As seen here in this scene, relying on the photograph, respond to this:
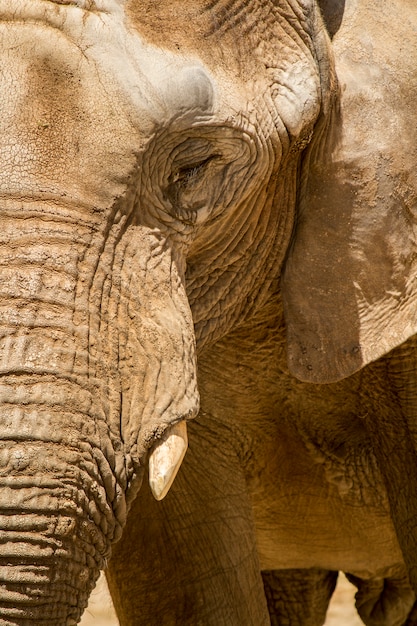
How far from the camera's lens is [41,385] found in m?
2.51

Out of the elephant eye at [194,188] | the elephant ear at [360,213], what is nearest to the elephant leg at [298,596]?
the elephant ear at [360,213]

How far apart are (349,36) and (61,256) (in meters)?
0.86

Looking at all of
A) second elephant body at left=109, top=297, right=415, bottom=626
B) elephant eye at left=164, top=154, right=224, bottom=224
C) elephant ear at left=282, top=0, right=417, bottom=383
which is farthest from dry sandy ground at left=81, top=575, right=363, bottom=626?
elephant eye at left=164, top=154, right=224, bottom=224

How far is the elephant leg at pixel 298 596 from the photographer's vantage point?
188 inches

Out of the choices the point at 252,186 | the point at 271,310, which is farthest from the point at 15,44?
Answer: the point at 271,310

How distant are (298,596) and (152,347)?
2265 mm

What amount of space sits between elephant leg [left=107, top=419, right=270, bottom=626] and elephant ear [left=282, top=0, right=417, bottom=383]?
57 centimetres

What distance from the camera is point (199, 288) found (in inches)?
123

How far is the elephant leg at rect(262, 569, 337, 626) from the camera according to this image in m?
4.79

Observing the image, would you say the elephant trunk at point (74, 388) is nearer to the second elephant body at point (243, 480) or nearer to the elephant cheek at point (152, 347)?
the elephant cheek at point (152, 347)

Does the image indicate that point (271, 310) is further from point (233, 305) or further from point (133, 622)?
point (133, 622)

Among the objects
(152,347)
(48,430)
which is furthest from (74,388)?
(152,347)

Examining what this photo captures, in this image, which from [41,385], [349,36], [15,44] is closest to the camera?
[41,385]

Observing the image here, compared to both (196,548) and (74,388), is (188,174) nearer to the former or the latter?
(74,388)
